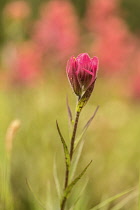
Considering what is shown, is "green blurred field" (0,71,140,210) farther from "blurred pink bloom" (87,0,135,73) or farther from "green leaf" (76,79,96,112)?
"green leaf" (76,79,96,112)

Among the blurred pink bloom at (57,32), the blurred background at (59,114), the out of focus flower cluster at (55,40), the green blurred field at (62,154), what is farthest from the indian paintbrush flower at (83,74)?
the blurred pink bloom at (57,32)

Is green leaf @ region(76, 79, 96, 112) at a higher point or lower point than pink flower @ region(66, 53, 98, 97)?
lower

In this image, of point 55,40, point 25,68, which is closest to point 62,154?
point 25,68

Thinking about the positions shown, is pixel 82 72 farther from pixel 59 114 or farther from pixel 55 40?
pixel 55 40

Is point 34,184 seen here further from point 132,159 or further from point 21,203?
point 132,159

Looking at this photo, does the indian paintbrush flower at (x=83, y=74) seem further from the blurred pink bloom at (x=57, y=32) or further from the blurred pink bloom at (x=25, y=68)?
the blurred pink bloom at (x=57, y=32)

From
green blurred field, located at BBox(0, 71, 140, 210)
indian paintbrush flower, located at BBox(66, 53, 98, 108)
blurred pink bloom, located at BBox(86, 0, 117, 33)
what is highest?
indian paintbrush flower, located at BBox(66, 53, 98, 108)

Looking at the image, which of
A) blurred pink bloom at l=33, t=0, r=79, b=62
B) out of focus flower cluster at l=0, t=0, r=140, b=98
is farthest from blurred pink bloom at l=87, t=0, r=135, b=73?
blurred pink bloom at l=33, t=0, r=79, b=62
